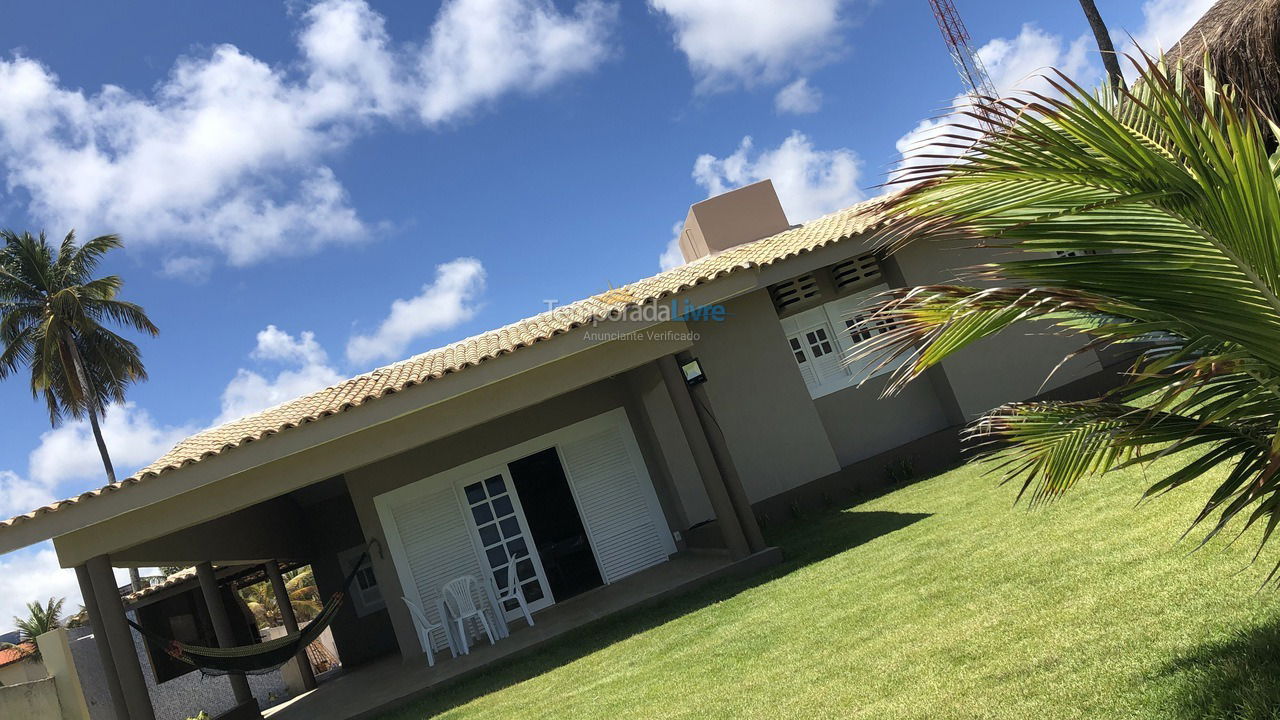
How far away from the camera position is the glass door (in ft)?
38.2

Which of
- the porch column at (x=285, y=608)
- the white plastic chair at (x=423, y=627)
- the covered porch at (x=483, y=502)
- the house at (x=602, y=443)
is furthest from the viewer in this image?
the porch column at (x=285, y=608)

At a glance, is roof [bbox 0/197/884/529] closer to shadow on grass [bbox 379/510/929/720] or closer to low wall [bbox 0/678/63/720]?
shadow on grass [bbox 379/510/929/720]

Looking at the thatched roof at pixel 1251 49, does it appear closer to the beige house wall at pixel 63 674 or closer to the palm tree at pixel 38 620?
the beige house wall at pixel 63 674

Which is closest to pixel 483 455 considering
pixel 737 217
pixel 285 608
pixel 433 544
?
pixel 433 544

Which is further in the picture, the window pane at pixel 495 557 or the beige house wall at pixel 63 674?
the window pane at pixel 495 557

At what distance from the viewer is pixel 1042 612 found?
4430mm

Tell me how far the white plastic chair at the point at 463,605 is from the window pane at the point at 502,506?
54.7 inches

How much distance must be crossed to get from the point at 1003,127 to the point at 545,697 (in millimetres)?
5529

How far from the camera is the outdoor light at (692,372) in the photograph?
939cm

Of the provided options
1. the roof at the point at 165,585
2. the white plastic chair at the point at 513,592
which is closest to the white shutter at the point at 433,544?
the white plastic chair at the point at 513,592

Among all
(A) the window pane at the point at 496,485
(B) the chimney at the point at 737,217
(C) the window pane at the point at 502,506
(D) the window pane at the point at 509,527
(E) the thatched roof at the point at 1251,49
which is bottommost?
(D) the window pane at the point at 509,527

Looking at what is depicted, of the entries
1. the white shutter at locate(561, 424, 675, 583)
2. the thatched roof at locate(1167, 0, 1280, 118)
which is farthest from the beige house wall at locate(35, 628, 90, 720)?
the thatched roof at locate(1167, 0, 1280, 118)

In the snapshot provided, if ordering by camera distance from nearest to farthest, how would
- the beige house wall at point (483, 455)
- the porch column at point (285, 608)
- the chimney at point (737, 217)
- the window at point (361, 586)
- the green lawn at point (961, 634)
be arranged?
the green lawn at point (961, 634)
the beige house wall at point (483, 455)
the porch column at point (285, 608)
the window at point (361, 586)
the chimney at point (737, 217)

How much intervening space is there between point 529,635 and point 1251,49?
9.14 m
